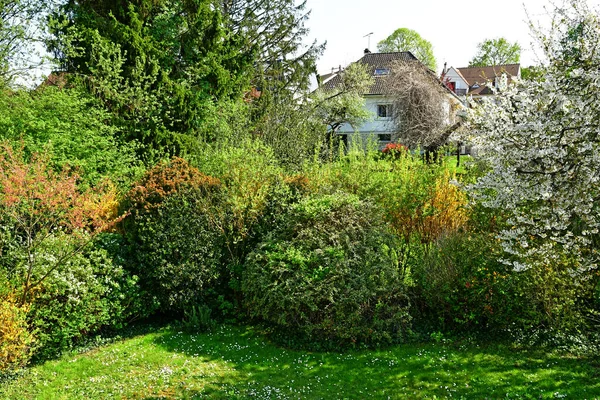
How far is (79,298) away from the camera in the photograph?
6.45 m

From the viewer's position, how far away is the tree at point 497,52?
176 feet

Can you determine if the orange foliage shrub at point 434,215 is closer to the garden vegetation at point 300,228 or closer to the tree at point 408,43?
the garden vegetation at point 300,228

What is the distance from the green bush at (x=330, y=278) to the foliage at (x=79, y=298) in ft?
6.18

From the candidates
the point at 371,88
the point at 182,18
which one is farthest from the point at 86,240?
the point at 371,88

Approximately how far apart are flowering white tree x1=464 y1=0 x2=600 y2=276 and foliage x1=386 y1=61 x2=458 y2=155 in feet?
58.7

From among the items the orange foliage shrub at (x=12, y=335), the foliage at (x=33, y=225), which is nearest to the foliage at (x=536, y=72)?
the foliage at (x=33, y=225)

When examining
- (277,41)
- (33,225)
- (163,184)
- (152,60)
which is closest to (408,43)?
(277,41)

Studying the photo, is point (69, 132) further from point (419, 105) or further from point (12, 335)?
point (419, 105)

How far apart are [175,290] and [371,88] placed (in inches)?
1134

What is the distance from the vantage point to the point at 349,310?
6.61 m

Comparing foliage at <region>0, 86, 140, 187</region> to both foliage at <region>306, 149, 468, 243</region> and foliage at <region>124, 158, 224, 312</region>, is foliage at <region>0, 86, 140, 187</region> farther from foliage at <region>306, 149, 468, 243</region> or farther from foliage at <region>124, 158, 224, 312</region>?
foliage at <region>306, 149, 468, 243</region>

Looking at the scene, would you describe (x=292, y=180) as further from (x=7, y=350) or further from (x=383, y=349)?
(x=7, y=350)

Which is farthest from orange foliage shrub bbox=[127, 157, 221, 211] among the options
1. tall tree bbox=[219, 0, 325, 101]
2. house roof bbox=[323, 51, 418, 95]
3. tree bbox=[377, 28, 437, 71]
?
tree bbox=[377, 28, 437, 71]

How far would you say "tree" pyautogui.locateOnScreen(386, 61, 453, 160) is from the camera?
23.3 meters
